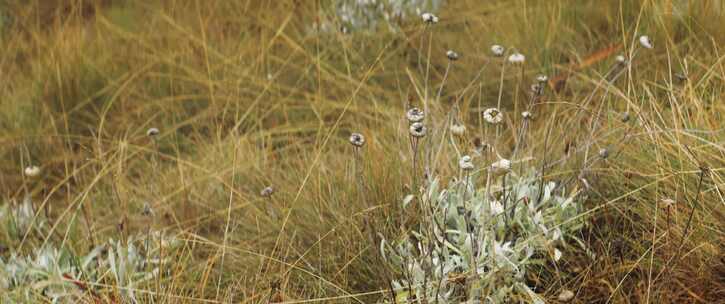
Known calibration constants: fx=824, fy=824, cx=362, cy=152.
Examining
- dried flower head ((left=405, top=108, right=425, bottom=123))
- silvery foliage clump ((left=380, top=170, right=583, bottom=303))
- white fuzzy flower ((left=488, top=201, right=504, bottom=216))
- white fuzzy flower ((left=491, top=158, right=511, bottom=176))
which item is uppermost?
dried flower head ((left=405, top=108, right=425, bottom=123))

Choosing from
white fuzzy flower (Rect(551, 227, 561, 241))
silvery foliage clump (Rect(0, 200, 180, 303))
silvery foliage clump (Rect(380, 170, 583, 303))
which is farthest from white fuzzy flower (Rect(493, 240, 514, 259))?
silvery foliage clump (Rect(0, 200, 180, 303))

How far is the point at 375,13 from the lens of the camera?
393 centimetres

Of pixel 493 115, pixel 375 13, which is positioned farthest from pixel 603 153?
pixel 375 13

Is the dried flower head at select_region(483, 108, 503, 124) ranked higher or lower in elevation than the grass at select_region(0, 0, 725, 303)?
higher

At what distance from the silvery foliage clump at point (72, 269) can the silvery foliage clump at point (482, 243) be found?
681mm

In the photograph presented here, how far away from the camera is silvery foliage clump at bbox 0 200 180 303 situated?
224 cm

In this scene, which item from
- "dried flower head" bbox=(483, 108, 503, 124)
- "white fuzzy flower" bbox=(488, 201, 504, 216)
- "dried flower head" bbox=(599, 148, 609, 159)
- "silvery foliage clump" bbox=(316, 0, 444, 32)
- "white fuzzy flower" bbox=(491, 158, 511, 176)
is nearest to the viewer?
"white fuzzy flower" bbox=(491, 158, 511, 176)

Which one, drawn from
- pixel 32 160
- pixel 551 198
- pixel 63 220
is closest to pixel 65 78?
pixel 32 160

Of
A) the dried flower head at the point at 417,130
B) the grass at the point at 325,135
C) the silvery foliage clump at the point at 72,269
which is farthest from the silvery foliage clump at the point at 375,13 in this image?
the dried flower head at the point at 417,130

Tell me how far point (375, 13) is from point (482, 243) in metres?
2.12

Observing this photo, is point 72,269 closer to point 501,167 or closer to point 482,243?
point 482,243

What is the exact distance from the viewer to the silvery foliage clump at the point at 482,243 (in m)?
1.97

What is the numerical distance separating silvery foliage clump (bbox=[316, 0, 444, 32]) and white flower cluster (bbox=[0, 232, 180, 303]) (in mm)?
1665

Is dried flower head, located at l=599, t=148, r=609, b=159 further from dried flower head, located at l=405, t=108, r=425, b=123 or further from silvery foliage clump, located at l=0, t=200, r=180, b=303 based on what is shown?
silvery foliage clump, located at l=0, t=200, r=180, b=303
